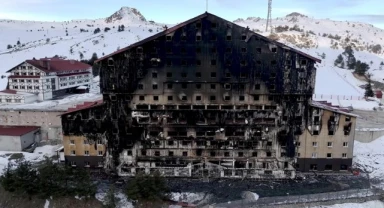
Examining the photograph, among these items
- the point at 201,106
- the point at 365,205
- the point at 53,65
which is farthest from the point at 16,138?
the point at 365,205

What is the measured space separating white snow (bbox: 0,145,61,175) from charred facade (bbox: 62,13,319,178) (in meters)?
7.51

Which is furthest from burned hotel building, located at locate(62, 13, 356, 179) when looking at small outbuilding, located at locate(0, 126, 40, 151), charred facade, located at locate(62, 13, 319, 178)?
small outbuilding, located at locate(0, 126, 40, 151)

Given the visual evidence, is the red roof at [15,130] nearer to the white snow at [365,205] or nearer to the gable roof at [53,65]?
the gable roof at [53,65]

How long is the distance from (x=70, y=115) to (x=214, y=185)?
16031mm

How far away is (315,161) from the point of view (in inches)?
1303

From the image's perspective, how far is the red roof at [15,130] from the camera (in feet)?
130

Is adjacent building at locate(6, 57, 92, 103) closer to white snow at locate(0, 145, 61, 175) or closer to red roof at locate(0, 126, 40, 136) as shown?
red roof at locate(0, 126, 40, 136)

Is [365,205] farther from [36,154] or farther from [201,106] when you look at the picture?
[36,154]

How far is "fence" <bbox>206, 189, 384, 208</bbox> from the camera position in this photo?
2719 cm

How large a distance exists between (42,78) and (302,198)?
48215 mm

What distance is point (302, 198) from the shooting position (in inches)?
1094

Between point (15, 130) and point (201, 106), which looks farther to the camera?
point (15, 130)

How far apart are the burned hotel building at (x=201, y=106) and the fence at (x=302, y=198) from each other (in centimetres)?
465

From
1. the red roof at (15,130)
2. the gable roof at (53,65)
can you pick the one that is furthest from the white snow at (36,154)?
the gable roof at (53,65)
